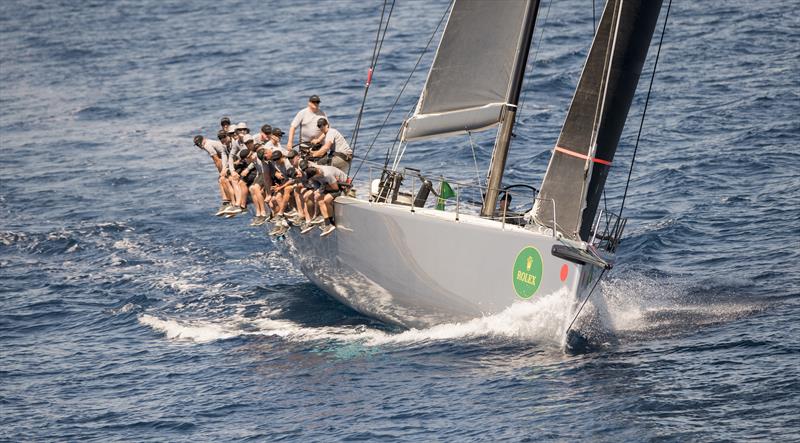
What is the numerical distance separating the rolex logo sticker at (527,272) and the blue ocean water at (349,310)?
0.36 m

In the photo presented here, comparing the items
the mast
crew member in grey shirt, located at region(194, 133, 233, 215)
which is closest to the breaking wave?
the mast

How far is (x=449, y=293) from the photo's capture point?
19.8 metres

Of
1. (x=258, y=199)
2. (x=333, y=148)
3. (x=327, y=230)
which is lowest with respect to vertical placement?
(x=327, y=230)

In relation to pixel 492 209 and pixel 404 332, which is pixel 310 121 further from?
pixel 404 332

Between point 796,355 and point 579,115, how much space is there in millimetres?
5078

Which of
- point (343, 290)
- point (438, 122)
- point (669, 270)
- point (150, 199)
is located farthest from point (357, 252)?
point (150, 199)

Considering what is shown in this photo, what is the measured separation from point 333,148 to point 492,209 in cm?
371

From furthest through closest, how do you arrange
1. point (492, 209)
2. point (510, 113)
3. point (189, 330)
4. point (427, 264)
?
point (189, 330)
point (492, 209)
point (427, 264)
point (510, 113)

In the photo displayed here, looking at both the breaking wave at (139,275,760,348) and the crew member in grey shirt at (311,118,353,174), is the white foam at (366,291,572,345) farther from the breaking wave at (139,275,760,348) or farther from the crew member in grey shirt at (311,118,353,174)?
the crew member in grey shirt at (311,118,353,174)

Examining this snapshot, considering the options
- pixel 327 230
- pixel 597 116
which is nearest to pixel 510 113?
pixel 597 116

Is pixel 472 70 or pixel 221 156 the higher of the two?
pixel 472 70

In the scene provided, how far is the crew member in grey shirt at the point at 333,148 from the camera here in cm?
2186

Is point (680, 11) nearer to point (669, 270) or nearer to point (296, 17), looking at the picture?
point (296, 17)

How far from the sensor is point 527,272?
739 inches
